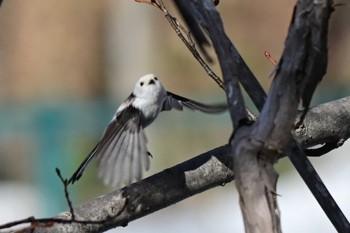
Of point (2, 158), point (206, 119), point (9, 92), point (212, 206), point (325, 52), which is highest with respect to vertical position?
point (9, 92)

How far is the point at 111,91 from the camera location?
12.7ft

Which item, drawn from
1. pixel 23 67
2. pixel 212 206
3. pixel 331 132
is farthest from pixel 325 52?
pixel 23 67

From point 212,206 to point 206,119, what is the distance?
319 mm

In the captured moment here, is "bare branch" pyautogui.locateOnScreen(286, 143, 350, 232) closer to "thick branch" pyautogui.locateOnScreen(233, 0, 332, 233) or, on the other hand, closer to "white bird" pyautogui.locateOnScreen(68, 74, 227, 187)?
"thick branch" pyautogui.locateOnScreen(233, 0, 332, 233)

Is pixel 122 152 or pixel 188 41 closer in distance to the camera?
pixel 188 41

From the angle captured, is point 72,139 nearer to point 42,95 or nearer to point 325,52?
point 42,95

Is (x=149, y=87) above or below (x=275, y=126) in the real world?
above

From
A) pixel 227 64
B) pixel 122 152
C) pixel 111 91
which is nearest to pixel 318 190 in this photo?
pixel 227 64

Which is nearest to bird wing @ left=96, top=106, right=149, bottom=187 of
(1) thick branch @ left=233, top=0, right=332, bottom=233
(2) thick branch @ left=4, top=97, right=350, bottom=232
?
(2) thick branch @ left=4, top=97, right=350, bottom=232

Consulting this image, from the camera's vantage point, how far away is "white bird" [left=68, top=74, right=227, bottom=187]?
4.23 ft

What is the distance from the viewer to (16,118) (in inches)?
146

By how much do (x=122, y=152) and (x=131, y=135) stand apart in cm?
3

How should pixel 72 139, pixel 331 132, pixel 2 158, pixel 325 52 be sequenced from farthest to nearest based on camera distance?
pixel 2 158 < pixel 72 139 < pixel 331 132 < pixel 325 52

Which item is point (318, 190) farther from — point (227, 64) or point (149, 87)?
point (149, 87)
